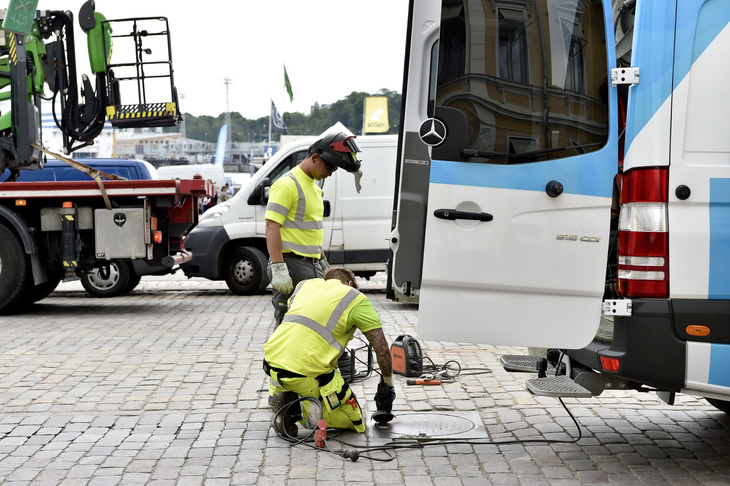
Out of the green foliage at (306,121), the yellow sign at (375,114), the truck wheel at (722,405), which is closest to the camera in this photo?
the truck wheel at (722,405)

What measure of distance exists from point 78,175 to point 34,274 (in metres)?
2.86

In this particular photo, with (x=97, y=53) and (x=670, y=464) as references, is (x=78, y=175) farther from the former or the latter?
(x=670, y=464)

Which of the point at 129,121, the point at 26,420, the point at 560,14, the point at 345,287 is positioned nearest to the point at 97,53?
the point at 129,121

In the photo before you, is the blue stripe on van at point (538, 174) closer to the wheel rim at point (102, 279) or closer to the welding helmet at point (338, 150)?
the welding helmet at point (338, 150)

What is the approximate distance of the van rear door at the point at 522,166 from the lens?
457 cm

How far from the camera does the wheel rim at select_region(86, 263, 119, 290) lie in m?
13.3

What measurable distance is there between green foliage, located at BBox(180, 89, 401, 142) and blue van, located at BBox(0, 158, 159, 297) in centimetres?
414

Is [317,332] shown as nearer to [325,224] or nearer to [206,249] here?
[325,224]

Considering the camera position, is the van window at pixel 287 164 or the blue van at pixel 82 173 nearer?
the van window at pixel 287 164

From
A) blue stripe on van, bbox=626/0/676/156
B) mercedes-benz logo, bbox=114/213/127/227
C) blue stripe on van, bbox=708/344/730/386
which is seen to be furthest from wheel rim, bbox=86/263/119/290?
blue stripe on van, bbox=708/344/730/386

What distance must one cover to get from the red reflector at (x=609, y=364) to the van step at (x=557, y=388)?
0.17 meters

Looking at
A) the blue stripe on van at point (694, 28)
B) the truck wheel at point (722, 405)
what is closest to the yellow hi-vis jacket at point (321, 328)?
the blue stripe on van at point (694, 28)

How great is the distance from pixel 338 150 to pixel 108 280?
8.20m

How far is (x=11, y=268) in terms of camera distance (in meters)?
11.2
